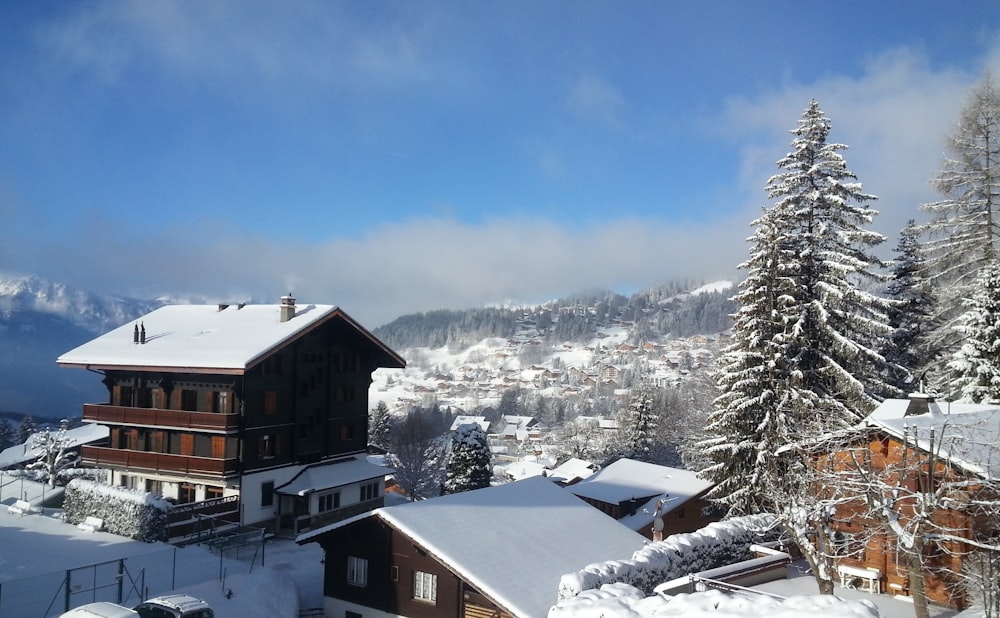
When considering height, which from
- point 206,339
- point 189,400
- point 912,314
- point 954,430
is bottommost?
point 189,400

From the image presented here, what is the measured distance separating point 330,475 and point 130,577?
52.9ft

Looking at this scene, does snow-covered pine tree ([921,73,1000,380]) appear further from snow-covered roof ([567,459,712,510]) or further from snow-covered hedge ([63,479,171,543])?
snow-covered hedge ([63,479,171,543])

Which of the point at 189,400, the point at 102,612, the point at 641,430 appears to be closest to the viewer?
the point at 102,612

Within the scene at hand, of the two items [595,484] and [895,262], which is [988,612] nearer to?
[895,262]

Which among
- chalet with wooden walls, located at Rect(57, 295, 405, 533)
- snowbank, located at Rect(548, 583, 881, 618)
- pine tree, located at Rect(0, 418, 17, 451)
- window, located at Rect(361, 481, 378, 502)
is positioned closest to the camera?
snowbank, located at Rect(548, 583, 881, 618)

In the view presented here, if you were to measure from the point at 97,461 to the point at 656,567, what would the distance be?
3360cm

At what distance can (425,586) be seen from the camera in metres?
22.3

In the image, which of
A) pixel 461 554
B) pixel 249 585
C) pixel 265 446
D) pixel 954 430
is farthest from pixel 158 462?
pixel 954 430

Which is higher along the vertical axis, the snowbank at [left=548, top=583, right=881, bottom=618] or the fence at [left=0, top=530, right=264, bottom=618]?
the snowbank at [left=548, top=583, right=881, bottom=618]

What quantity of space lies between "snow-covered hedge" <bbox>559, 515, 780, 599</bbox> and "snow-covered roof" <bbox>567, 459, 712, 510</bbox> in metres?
18.7

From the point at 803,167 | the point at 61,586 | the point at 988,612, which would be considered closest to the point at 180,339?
the point at 61,586

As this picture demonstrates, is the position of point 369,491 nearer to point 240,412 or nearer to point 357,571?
point 240,412

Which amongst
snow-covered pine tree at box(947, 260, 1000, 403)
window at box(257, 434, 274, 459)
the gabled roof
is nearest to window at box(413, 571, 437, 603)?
the gabled roof

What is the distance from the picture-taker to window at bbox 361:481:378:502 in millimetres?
40469
